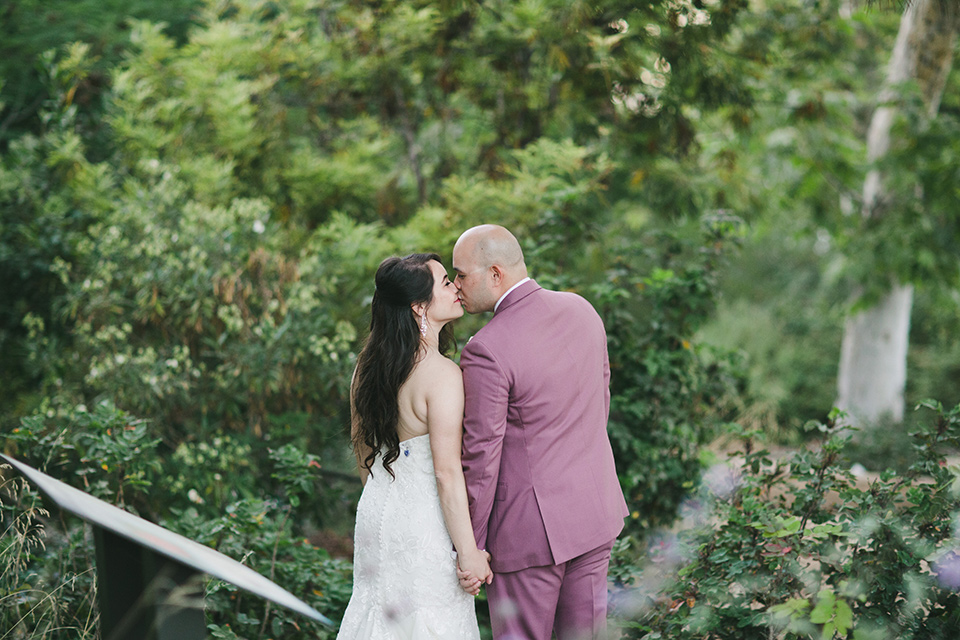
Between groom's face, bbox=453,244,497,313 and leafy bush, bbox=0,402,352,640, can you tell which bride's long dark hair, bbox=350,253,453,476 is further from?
leafy bush, bbox=0,402,352,640

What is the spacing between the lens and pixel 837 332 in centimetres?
1605

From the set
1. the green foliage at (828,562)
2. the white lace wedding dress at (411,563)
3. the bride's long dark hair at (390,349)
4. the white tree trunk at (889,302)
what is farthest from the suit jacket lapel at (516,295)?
the white tree trunk at (889,302)

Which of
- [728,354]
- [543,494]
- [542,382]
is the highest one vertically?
[542,382]

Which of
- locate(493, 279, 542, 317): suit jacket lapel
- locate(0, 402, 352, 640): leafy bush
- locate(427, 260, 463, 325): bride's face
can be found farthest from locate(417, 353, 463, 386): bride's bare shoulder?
locate(0, 402, 352, 640): leafy bush

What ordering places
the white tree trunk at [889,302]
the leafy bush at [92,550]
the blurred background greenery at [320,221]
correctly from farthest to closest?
1. the white tree trunk at [889,302]
2. the blurred background greenery at [320,221]
3. the leafy bush at [92,550]

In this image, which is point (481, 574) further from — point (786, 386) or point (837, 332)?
point (837, 332)

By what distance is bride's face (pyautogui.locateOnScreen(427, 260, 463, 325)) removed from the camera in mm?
2857

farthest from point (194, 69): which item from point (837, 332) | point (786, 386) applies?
point (837, 332)

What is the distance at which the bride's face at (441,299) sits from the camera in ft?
9.37

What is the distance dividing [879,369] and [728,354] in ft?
21.0

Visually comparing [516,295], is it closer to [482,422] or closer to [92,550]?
[482,422]

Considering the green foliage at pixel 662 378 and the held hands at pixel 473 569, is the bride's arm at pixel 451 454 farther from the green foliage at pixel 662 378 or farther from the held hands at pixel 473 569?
the green foliage at pixel 662 378

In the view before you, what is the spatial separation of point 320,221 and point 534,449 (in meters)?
4.55

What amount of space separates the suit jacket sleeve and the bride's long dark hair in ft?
0.82
